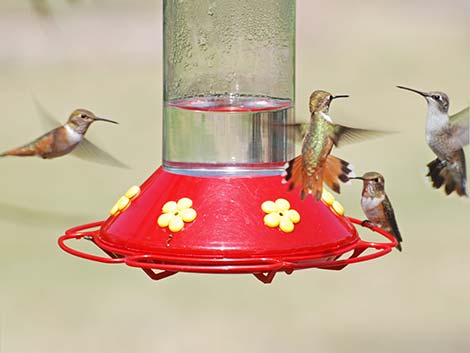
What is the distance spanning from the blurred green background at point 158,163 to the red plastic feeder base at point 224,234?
0.37 metres

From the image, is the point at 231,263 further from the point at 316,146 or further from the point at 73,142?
the point at 73,142

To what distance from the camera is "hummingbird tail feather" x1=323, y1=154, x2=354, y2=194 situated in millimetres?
3986

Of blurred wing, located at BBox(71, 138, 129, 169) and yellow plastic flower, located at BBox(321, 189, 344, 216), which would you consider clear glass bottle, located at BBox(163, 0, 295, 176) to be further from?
blurred wing, located at BBox(71, 138, 129, 169)

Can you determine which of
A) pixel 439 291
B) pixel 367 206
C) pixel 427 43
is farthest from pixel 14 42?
pixel 367 206

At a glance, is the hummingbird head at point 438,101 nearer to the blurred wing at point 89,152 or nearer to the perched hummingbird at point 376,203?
the perched hummingbird at point 376,203

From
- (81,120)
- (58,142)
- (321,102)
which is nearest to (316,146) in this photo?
(321,102)

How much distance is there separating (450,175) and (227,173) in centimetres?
93

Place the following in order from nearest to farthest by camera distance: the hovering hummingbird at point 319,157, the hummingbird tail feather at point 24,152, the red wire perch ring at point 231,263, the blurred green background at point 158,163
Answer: the red wire perch ring at point 231,263 < the hovering hummingbird at point 319,157 < the hummingbird tail feather at point 24,152 < the blurred green background at point 158,163

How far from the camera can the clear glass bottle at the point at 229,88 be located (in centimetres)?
414

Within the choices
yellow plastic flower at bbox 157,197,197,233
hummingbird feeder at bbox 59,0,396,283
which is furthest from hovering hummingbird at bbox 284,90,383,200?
yellow plastic flower at bbox 157,197,197,233

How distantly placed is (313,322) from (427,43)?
1100 centimetres

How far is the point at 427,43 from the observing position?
68.6ft

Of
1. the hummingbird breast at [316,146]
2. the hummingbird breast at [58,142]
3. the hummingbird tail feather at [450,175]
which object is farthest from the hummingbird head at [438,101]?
the hummingbird breast at [58,142]

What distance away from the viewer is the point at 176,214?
3.97 metres
